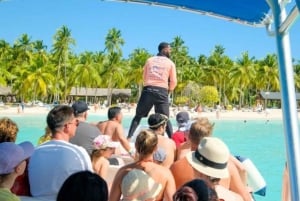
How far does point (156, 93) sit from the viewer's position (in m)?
5.72

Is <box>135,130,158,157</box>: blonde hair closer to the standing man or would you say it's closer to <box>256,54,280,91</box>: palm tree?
the standing man

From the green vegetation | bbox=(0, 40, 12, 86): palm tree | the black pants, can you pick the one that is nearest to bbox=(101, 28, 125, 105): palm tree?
the green vegetation

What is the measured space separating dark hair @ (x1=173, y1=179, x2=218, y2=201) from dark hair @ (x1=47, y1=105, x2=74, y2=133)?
1767 millimetres

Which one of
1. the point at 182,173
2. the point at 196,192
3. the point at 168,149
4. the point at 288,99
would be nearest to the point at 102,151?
the point at 168,149

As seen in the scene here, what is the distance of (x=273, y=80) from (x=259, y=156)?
5626cm

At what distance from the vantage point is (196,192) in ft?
6.10

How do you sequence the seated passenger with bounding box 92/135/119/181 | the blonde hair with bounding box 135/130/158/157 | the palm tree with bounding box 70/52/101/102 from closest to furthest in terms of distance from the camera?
the blonde hair with bounding box 135/130/158/157, the seated passenger with bounding box 92/135/119/181, the palm tree with bounding box 70/52/101/102

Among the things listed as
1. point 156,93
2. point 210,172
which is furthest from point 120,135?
point 210,172

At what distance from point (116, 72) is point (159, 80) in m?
63.7

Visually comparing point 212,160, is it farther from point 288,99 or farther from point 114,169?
point 114,169

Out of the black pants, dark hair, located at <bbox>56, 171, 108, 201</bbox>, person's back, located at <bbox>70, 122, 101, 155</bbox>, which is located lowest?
dark hair, located at <bbox>56, 171, 108, 201</bbox>

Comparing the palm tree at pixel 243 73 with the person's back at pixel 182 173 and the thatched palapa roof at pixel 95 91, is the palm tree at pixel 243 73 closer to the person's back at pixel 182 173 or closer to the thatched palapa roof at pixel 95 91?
the thatched palapa roof at pixel 95 91

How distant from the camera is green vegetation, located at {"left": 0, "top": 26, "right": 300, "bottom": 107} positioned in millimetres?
63062

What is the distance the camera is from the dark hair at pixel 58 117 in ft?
11.4
